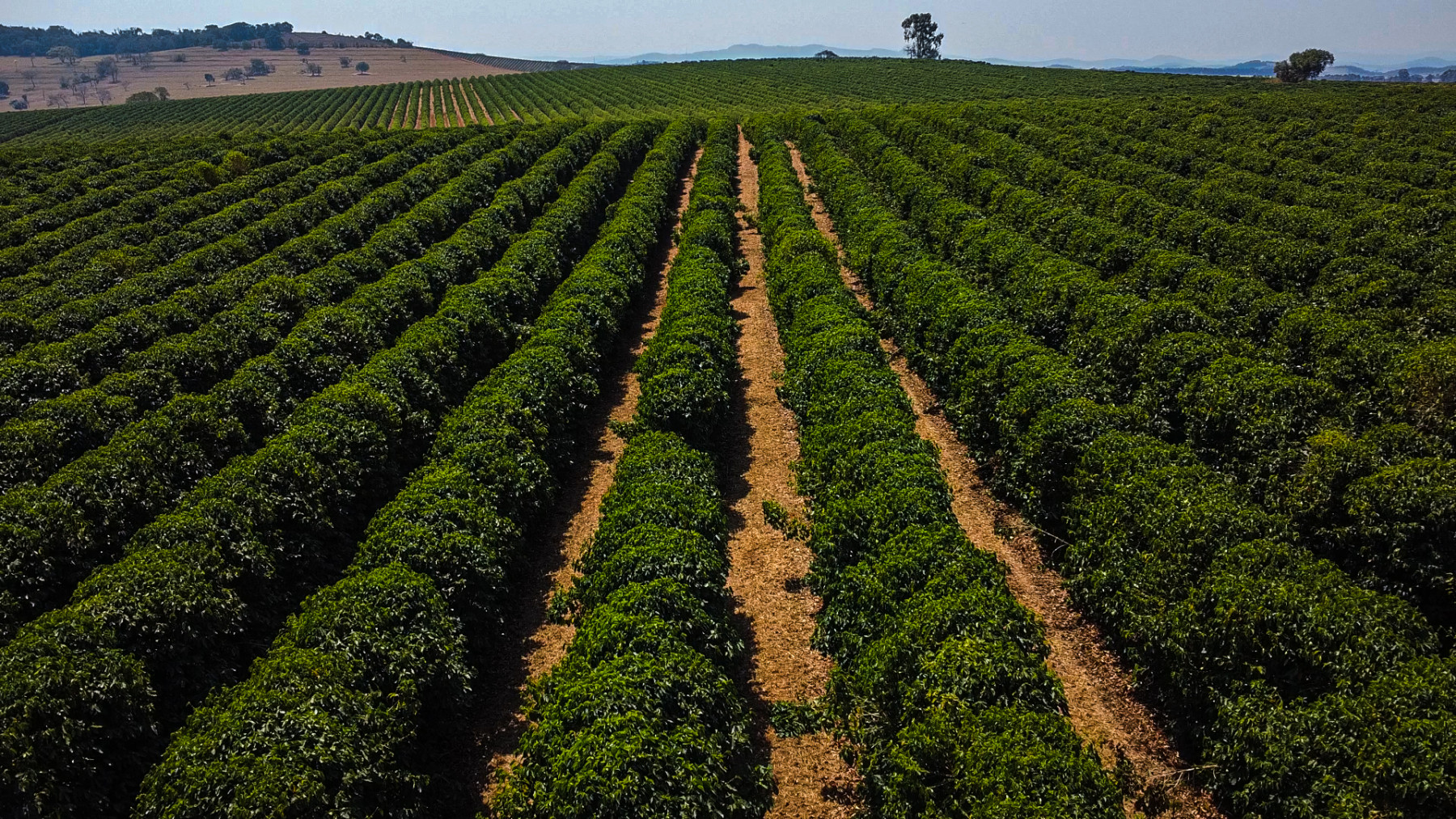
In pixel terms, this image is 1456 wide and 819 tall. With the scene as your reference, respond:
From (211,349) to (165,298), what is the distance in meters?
7.81

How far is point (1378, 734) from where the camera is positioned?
810 centimetres

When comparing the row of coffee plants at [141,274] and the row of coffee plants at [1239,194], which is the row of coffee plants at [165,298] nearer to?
the row of coffee plants at [141,274]

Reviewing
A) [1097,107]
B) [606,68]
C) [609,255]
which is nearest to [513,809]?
[609,255]

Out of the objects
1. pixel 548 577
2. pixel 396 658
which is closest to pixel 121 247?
pixel 548 577

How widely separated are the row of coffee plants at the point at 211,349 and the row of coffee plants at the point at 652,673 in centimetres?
1245

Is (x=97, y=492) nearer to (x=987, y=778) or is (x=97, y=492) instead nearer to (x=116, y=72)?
(x=987, y=778)

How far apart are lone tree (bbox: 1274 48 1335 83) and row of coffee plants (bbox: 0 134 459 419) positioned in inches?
4655

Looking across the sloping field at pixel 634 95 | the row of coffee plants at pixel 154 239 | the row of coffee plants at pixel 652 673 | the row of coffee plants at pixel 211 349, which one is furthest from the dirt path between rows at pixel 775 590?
the sloping field at pixel 634 95

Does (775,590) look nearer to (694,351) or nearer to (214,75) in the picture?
(694,351)

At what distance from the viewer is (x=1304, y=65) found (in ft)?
310

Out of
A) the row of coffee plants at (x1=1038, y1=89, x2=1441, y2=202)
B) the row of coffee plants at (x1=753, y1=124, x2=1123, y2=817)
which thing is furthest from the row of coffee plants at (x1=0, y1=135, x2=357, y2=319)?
the row of coffee plants at (x1=1038, y1=89, x2=1441, y2=202)

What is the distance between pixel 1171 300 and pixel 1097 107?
159ft

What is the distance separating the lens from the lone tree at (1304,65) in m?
93.1

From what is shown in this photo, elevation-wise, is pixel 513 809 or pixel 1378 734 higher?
pixel 1378 734
